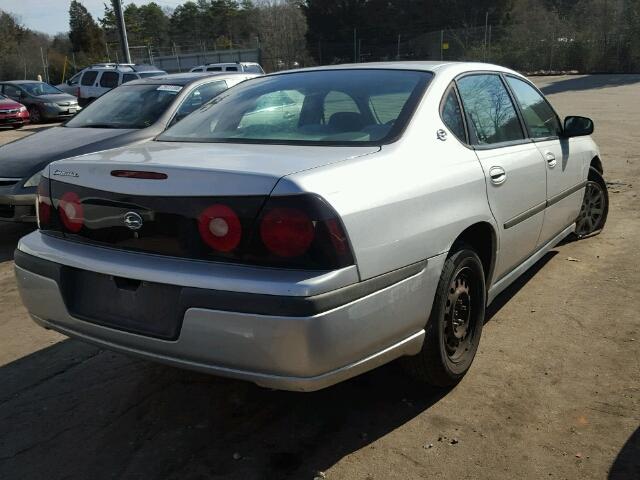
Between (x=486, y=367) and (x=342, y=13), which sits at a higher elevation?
(x=342, y=13)

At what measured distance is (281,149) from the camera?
2.82 metres

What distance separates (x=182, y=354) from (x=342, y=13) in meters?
50.6

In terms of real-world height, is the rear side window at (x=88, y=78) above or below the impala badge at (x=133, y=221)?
above

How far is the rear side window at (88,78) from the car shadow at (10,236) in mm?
15412

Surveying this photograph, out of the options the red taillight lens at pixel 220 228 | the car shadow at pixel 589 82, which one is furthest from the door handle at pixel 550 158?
the car shadow at pixel 589 82

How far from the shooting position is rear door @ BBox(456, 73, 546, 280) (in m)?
3.36

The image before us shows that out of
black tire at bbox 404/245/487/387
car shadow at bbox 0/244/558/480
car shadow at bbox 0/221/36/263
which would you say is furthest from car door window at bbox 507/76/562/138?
car shadow at bbox 0/221/36/263

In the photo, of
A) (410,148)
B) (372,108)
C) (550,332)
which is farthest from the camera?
(550,332)

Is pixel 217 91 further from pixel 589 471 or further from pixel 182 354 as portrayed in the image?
pixel 589 471

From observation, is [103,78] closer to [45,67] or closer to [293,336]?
[293,336]

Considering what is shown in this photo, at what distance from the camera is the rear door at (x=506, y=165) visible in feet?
11.0

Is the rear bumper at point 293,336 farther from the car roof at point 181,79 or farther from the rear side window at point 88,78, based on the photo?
the rear side window at point 88,78

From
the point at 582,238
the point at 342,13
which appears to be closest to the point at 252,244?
the point at 582,238

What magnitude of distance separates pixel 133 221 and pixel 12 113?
1962cm
